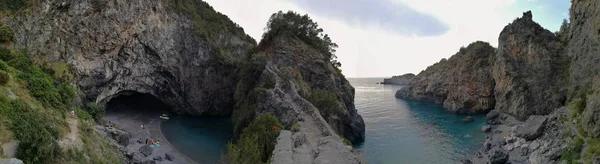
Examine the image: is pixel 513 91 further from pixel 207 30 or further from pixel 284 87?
pixel 207 30

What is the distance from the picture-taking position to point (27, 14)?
3519cm

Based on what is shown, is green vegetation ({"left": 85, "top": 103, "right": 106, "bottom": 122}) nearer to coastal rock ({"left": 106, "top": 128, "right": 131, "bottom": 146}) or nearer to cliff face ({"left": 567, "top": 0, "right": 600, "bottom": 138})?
coastal rock ({"left": 106, "top": 128, "right": 131, "bottom": 146})

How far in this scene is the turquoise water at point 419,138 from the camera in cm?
3841

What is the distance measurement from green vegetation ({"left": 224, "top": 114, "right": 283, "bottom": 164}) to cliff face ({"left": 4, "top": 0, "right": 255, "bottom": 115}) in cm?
2477

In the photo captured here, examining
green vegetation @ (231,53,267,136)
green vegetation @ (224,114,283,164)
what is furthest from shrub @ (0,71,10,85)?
green vegetation @ (231,53,267,136)

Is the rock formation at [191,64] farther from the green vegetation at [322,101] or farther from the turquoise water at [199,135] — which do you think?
the turquoise water at [199,135]

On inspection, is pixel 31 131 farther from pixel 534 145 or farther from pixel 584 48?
pixel 584 48

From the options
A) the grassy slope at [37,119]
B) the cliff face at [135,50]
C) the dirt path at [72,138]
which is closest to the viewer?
the grassy slope at [37,119]

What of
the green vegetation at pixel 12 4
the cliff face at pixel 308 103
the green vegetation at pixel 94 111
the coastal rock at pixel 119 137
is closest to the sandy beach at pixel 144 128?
the coastal rock at pixel 119 137

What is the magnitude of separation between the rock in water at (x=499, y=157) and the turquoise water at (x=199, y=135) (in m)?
24.4

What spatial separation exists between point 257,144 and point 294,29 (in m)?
34.0

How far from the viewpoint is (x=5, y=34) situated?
31.6m

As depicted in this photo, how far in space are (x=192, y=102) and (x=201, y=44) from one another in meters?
10.1

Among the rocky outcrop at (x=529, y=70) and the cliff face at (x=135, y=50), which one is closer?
the cliff face at (x=135, y=50)
